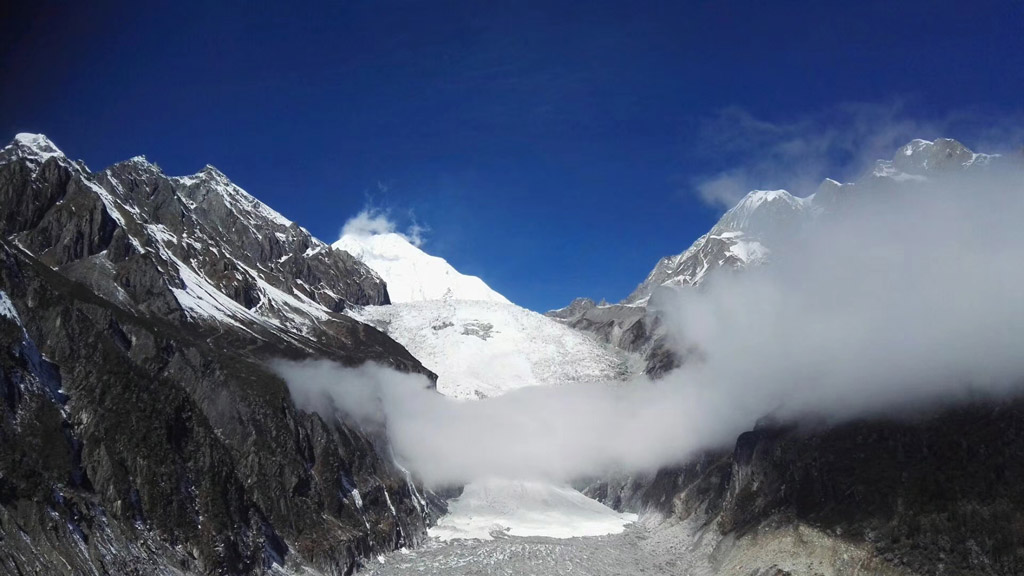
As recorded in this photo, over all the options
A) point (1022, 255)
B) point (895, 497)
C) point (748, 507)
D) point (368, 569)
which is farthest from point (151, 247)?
point (1022, 255)

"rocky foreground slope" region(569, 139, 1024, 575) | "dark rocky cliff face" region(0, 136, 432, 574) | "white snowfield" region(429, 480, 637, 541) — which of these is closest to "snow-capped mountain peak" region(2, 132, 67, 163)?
"dark rocky cliff face" region(0, 136, 432, 574)

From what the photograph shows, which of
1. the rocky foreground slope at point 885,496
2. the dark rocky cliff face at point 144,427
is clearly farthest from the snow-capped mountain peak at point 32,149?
the rocky foreground slope at point 885,496

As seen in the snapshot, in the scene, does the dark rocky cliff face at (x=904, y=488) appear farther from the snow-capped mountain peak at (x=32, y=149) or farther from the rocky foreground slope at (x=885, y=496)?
the snow-capped mountain peak at (x=32, y=149)

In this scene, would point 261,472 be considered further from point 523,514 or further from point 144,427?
point 523,514

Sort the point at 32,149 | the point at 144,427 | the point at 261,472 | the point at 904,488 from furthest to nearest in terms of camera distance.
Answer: the point at 32,149 → the point at 261,472 → the point at 904,488 → the point at 144,427

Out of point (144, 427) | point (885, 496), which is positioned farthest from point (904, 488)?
point (144, 427)

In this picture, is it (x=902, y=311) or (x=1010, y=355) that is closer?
(x=1010, y=355)

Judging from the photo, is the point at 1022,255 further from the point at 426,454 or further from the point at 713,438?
the point at 426,454
